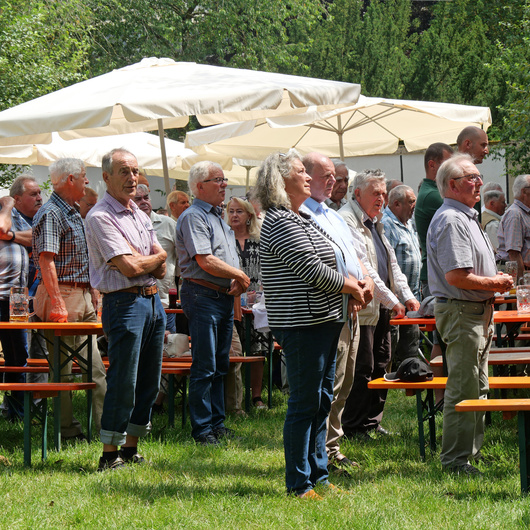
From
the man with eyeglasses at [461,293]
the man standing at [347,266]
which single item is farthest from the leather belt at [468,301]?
the man standing at [347,266]

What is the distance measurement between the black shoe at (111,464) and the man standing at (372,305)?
1897 mm

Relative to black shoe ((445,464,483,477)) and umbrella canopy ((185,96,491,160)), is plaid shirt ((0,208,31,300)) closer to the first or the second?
umbrella canopy ((185,96,491,160))

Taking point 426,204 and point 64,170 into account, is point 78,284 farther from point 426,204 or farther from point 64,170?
point 426,204

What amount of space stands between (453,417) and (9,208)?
Result: 4.35 meters

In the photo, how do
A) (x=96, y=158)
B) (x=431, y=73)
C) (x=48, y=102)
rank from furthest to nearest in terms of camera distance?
(x=431, y=73)
(x=96, y=158)
(x=48, y=102)

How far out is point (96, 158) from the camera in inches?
456

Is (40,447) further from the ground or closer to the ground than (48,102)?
closer to the ground

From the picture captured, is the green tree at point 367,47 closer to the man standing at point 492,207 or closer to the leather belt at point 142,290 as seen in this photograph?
the man standing at point 492,207

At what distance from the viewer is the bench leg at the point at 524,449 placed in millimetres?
4492

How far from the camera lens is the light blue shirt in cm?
484

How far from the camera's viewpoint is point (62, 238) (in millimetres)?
6098

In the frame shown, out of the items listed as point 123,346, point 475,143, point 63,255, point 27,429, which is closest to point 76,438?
point 27,429

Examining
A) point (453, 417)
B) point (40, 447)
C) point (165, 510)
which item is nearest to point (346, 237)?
point (453, 417)

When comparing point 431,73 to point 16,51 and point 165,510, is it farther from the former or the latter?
point 165,510
